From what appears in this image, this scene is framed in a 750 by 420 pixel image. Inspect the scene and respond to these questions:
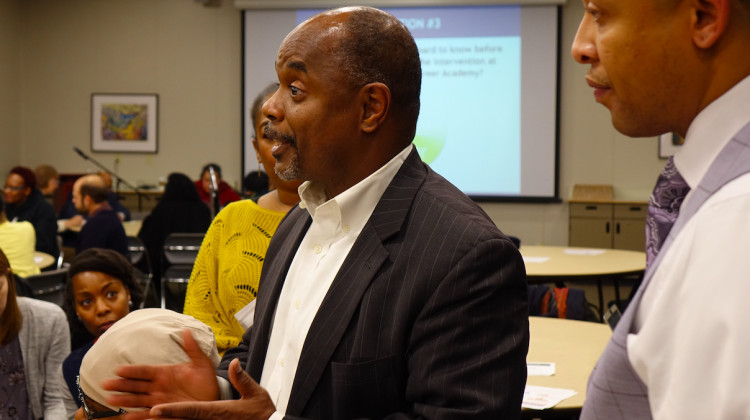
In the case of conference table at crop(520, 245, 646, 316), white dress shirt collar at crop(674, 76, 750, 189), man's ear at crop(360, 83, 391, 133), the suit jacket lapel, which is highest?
man's ear at crop(360, 83, 391, 133)

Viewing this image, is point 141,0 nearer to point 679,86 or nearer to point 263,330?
point 263,330

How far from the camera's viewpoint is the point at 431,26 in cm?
988

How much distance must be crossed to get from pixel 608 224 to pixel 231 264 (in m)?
7.83

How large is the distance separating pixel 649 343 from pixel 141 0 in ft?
37.2

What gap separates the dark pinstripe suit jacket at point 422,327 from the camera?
1188 millimetres

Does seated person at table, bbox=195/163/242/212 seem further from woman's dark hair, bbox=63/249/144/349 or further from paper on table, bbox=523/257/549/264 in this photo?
woman's dark hair, bbox=63/249/144/349

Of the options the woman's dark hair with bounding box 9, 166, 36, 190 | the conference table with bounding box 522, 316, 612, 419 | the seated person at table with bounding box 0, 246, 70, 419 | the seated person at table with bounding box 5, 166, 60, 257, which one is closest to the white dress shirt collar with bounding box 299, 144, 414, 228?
the conference table with bounding box 522, 316, 612, 419

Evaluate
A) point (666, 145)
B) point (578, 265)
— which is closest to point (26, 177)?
point (578, 265)

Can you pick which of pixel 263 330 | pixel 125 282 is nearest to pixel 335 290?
pixel 263 330

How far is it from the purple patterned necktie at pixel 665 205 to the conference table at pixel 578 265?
139 inches

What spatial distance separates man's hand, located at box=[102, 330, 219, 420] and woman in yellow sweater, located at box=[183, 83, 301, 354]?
823 mm

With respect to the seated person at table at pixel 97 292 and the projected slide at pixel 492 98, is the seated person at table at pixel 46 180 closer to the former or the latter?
the projected slide at pixel 492 98

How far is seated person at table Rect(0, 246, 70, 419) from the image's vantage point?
2.92 metres

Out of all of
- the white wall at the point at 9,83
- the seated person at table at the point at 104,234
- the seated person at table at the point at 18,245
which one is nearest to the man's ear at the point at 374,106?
the seated person at table at the point at 18,245
